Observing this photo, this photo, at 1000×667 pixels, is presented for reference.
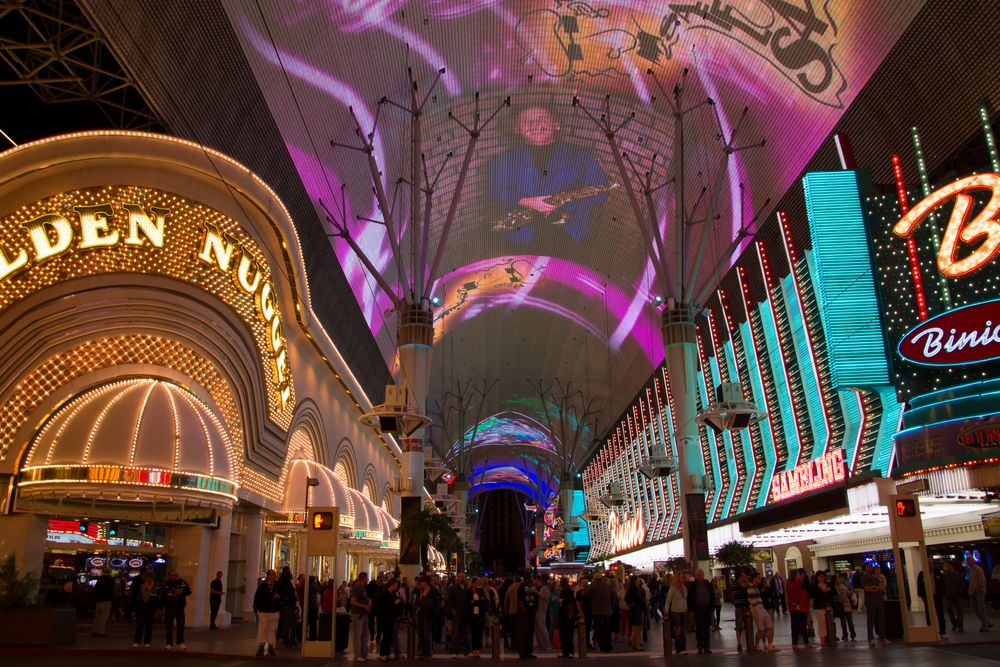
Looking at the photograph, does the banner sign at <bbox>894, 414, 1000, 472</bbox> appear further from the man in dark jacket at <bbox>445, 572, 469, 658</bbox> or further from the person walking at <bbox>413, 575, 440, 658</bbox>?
the person walking at <bbox>413, 575, 440, 658</bbox>

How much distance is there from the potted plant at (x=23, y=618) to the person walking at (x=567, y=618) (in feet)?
24.9

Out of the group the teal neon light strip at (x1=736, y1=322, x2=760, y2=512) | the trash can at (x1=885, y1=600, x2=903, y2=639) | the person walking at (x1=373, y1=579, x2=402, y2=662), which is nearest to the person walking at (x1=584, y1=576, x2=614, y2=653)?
the person walking at (x1=373, y1=579, x2=402, y2=662)

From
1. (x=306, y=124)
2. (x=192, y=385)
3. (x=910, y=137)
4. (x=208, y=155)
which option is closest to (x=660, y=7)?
(x=910, y=137)

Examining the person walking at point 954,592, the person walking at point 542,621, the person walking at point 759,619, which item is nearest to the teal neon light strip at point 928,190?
the person walking at point 954,592

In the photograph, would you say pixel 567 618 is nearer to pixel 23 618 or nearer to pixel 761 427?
pixel 23 618

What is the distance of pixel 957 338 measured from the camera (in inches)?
732

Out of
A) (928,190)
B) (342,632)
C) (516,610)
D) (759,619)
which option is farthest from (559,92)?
(759,619)

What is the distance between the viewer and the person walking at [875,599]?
13398mm

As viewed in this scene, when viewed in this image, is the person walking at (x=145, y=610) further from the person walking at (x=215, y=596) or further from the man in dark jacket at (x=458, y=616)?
the man in dark jacket at (x=458, y=616)

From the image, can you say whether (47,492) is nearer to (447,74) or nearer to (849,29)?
(447,74)

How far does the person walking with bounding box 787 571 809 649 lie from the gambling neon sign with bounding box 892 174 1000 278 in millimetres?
9233

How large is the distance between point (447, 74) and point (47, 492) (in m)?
16.9

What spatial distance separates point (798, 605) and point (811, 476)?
993cm

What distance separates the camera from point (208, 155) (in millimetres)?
15508
